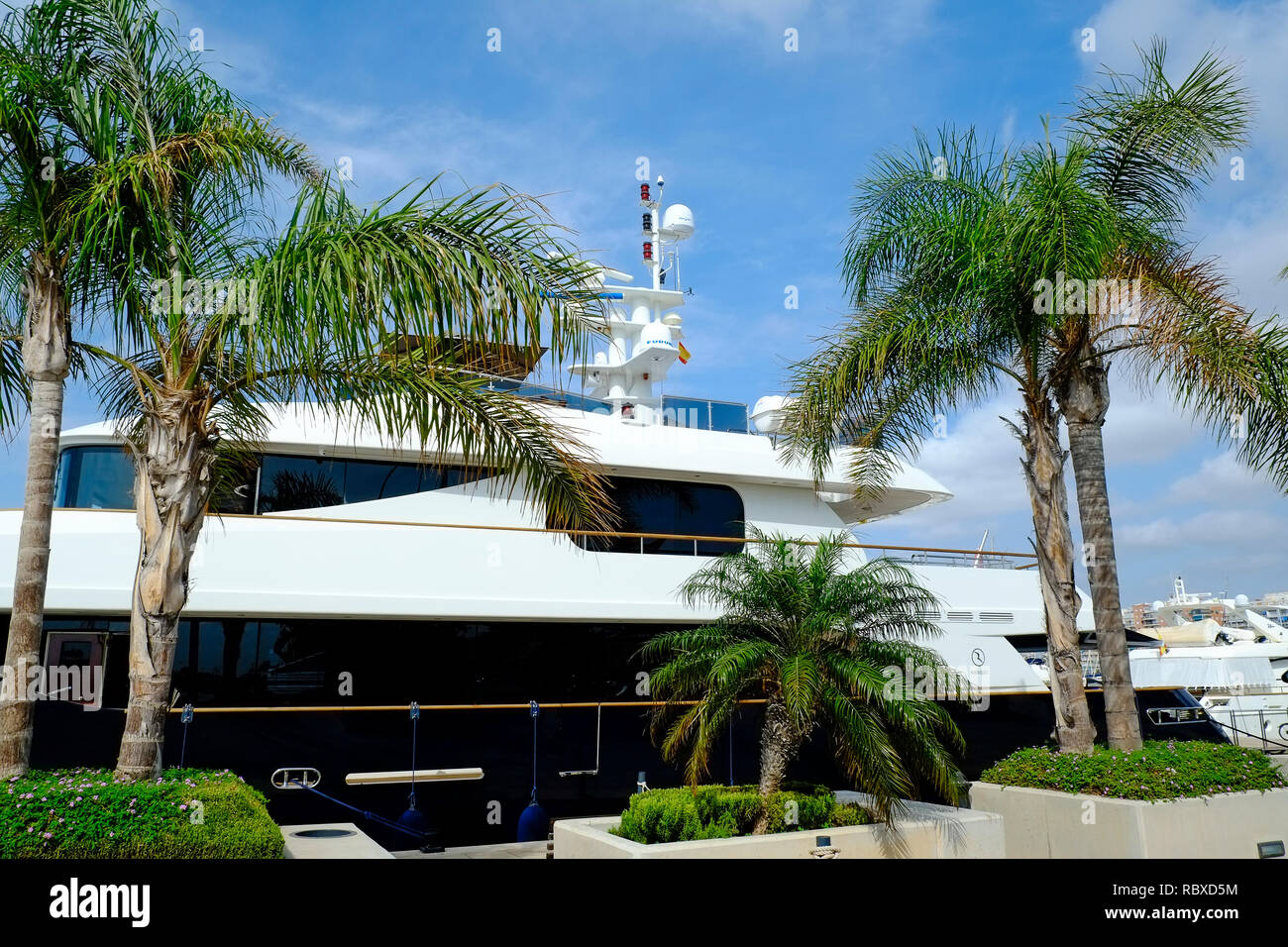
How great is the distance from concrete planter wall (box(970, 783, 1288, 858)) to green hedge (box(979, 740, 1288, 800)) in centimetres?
11

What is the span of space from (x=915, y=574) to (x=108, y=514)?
29.4 feet

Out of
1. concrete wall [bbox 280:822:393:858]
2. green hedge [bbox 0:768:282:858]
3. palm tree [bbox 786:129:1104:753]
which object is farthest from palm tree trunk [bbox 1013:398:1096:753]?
green hedge [bbox 0:768:282:858]

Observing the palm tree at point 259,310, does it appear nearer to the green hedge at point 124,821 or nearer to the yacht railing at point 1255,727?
the green hedge at point 124,821

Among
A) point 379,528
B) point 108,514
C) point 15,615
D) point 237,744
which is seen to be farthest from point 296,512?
point 15,615

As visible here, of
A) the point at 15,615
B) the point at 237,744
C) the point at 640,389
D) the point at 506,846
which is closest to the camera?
the point at 15,615

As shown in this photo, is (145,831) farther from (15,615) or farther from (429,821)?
(429,821)

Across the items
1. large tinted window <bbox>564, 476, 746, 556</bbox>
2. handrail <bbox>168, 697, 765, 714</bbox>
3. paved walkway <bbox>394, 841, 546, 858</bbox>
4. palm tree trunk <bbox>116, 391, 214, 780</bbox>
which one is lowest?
paved walkway <bbox>394, 841, 546, 858</bbox>

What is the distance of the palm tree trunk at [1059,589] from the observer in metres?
9.44

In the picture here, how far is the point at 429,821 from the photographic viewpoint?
405 inches

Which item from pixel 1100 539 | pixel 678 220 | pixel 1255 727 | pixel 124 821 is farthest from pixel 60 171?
pixel 1255 727

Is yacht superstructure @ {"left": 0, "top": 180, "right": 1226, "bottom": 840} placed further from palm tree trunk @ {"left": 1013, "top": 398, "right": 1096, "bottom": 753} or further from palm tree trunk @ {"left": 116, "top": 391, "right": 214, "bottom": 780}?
palm tree trunk @ {"left": 116, "top": 391, "right": 214, "bottom": 780}

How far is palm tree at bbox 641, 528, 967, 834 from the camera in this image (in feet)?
27.6

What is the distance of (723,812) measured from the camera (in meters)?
8.34

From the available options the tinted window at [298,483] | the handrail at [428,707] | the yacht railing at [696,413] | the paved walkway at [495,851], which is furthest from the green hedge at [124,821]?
the yacht railing at [696,413]
